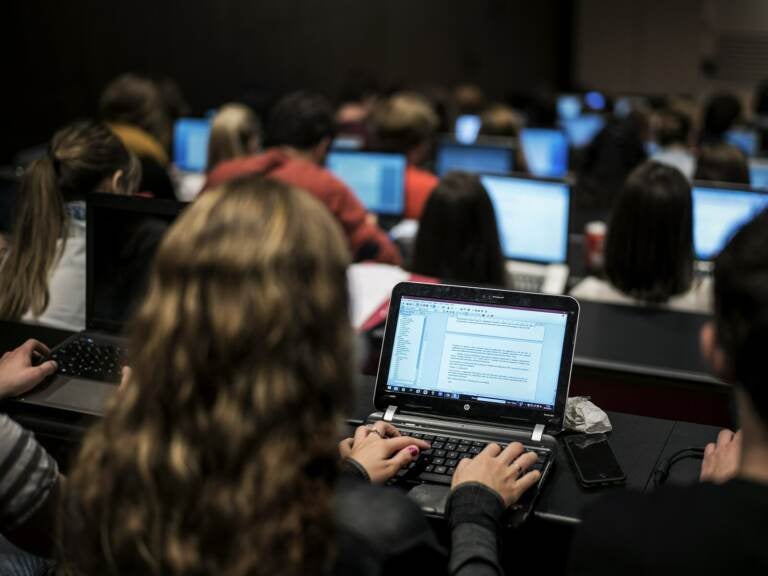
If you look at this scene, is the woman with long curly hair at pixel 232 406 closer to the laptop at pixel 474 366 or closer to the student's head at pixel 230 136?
the laptop at pixel 474 366

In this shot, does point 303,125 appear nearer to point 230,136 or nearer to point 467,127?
point 230,136

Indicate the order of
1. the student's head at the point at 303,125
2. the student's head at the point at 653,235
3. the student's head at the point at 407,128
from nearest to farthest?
the student's head at the point at 653,235 < the student's head at the point at 303,125 < the student's head at the point at 407,128

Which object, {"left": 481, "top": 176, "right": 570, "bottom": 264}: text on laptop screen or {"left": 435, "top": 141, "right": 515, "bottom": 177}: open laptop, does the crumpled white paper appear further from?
{"left": 435, "top": 141, "right": 515, "bottom": 177}: open laptop

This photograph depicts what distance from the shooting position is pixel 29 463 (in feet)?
4.45

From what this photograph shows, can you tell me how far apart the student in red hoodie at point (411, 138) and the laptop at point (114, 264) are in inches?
92.4

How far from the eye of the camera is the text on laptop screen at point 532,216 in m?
3.30

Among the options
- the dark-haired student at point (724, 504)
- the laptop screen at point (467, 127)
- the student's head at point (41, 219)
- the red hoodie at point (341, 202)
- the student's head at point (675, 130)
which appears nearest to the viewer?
the dark-haired student at point (724, 504)

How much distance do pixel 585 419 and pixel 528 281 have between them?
1669 mm

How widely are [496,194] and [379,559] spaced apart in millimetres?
2491

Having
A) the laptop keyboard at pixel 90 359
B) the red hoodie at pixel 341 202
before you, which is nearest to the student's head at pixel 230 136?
the red hoodie at pixel 341 202

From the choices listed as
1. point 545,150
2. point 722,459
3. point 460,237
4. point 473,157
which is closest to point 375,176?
point 473,157

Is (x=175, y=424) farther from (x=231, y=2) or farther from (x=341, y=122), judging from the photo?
(x=231, y=2)

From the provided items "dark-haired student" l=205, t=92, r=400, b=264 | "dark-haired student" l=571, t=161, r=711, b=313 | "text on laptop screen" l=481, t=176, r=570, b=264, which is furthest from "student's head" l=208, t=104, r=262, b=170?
"dark-haired student" l=571, t=161, r=711, b=313

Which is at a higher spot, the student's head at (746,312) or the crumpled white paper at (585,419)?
the student's head at (746,312)
